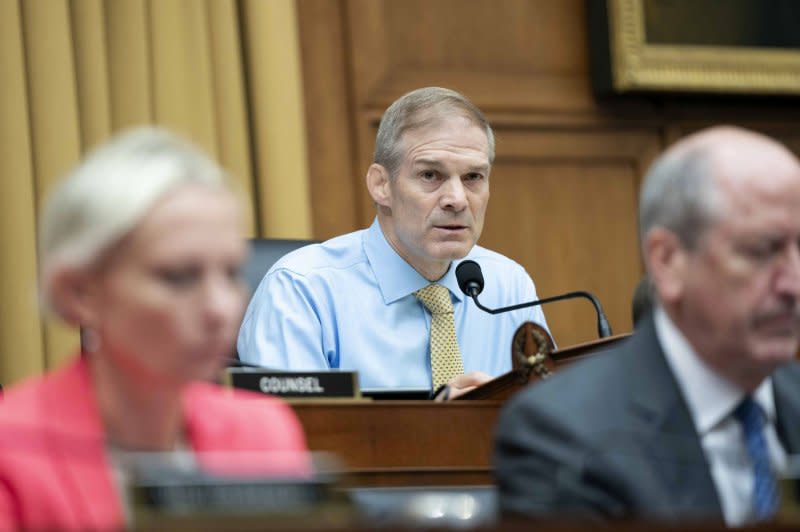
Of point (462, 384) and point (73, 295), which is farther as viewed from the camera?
point (462, 384)

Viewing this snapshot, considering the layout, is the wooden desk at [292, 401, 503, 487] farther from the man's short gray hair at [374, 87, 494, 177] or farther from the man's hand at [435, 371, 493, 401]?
the man's short gray hair at [374, 87, 494, 177]

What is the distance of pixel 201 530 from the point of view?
142 cm

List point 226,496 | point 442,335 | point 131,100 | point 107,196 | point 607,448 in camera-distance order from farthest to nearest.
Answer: point 131,100
point 442,335
point 607,448
point 107,196
point 226,496

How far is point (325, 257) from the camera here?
3.99 meters

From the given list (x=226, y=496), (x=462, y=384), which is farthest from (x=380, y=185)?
(x=226, y=496)

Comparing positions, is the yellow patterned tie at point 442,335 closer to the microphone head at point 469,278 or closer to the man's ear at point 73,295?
the microphone head at point 469,278

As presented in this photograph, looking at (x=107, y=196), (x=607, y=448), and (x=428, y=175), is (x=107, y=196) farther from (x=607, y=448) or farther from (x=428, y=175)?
(x=428, y=175)

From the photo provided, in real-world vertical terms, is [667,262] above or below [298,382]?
above

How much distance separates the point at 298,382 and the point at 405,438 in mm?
248

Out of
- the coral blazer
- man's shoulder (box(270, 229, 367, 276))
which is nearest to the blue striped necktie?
the coral blazer

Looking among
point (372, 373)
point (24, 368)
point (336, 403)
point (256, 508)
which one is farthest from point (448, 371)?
point (256, 508)

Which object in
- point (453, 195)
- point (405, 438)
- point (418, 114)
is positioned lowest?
point (405, 438)

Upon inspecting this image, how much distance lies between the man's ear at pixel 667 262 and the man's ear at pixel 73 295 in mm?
856

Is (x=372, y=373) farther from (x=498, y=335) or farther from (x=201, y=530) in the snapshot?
(x=201, y=530)
